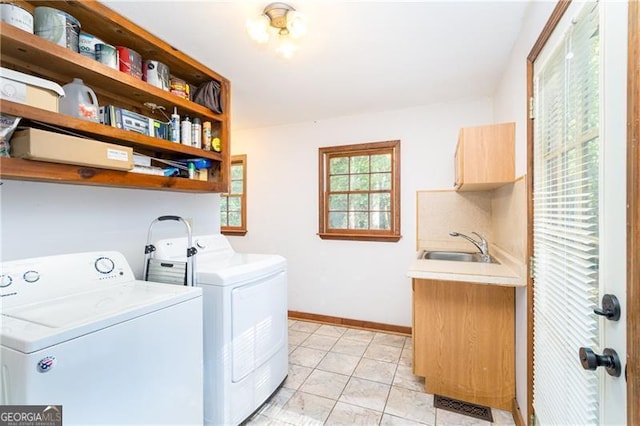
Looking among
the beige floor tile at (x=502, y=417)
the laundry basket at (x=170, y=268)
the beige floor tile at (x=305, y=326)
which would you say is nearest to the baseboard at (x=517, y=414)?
the beige floor tile at (x=502, y=417)

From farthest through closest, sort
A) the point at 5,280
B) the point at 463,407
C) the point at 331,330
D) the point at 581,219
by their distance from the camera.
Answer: the point at 331,330
the point at 463,407
the point at 5,280
the point at 581,219

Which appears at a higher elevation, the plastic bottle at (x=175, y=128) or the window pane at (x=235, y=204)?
the plastic bottle at (x=175, y=128)

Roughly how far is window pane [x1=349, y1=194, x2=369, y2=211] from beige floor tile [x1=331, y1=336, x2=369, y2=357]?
4.69 ft

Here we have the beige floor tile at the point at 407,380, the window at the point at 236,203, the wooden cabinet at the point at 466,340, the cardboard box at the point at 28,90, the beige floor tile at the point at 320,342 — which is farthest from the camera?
the window at the point at 236,203

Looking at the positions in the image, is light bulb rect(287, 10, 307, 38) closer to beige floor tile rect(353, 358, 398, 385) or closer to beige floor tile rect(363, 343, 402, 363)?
beige floor tile rect(353, 358, 398, 385)

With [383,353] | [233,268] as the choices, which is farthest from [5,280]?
[383,353]

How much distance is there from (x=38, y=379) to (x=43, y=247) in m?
0.83

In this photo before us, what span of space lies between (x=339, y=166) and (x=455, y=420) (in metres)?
2.58

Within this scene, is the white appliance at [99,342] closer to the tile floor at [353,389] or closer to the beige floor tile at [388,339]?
the tile floor at [353,389]

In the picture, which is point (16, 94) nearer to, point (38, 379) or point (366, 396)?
point (38, 379)

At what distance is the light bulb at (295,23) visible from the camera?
1.54 m

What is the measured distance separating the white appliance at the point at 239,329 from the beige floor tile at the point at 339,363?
19.0 inches

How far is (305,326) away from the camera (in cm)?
337

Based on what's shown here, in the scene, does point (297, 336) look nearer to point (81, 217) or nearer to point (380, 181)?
point (380, 181)
